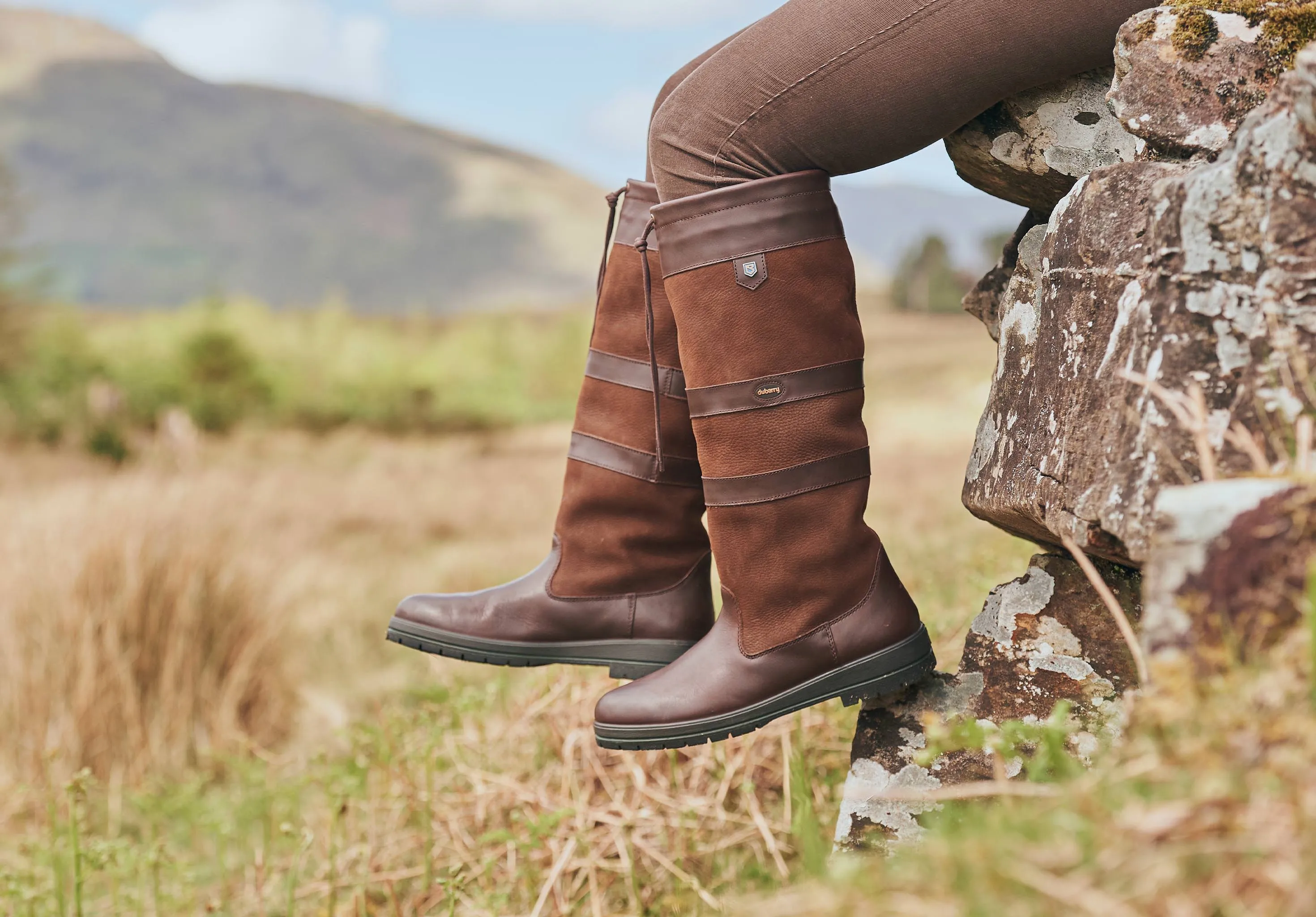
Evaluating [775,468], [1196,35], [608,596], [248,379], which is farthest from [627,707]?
[248,379]

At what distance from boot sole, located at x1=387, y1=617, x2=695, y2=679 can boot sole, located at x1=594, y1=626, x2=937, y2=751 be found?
32 centimetres

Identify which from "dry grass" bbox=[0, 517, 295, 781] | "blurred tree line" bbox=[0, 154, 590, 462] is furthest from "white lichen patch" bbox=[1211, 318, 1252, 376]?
"blurred tree line" bbox=[0, 154, 590, 462]

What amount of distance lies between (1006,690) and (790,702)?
0.37 metres

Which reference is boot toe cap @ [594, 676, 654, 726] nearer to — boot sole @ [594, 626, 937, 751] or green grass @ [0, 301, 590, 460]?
boot sole @ [594, 626, 937, 751]

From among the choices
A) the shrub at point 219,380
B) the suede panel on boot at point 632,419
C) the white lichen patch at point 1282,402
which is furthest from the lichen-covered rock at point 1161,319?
the shrub at point 219,380

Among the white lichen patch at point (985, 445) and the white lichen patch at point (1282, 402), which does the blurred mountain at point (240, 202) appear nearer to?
the white lichen patch at point (985, 445)

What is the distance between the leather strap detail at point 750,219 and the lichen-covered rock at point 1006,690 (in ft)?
2.34

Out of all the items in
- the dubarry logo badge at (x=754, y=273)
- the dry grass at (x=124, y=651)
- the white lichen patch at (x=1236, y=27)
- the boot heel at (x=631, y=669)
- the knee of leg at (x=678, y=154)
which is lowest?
the dry grass at (x=124, y=651)

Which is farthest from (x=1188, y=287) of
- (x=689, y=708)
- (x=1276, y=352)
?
(x=689, y=708)

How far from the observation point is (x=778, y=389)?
169cm

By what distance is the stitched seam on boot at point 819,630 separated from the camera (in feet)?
5.72

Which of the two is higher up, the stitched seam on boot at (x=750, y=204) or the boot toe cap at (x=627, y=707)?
the stitched seam on boot at (x=750, y=204)

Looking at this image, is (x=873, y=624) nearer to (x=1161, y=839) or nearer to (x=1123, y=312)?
(x=1123, y=312)

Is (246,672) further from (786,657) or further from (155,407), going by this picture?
(155,407)
